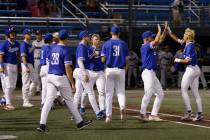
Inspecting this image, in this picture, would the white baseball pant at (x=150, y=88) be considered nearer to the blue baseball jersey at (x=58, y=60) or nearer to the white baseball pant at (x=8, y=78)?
the blue baseball jersey at (x=58, y=60)

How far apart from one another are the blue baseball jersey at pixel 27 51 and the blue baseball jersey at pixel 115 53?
4.87 metres

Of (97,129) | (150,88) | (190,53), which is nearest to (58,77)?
(97,129)

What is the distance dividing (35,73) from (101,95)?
4787 mm

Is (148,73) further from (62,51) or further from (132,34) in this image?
(132,34)

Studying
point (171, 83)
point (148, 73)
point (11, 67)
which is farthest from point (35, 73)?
point (171, 83)

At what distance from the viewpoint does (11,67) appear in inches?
709

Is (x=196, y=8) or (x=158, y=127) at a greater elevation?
(x=196, y=8)

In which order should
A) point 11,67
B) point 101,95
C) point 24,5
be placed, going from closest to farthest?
point 101,95, point 11,67, point 24,5

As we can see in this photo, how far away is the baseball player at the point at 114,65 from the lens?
45.8ft

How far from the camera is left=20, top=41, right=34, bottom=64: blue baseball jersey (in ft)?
59.8

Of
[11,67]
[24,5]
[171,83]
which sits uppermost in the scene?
[24,5]

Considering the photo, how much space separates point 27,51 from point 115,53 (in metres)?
5.10

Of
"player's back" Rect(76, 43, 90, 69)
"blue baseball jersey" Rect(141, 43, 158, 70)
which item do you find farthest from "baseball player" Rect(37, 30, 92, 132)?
"blue baseball jersey" Rect(141, 43, 158, 70)

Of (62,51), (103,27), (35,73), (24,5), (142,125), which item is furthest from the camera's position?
(24,5)
